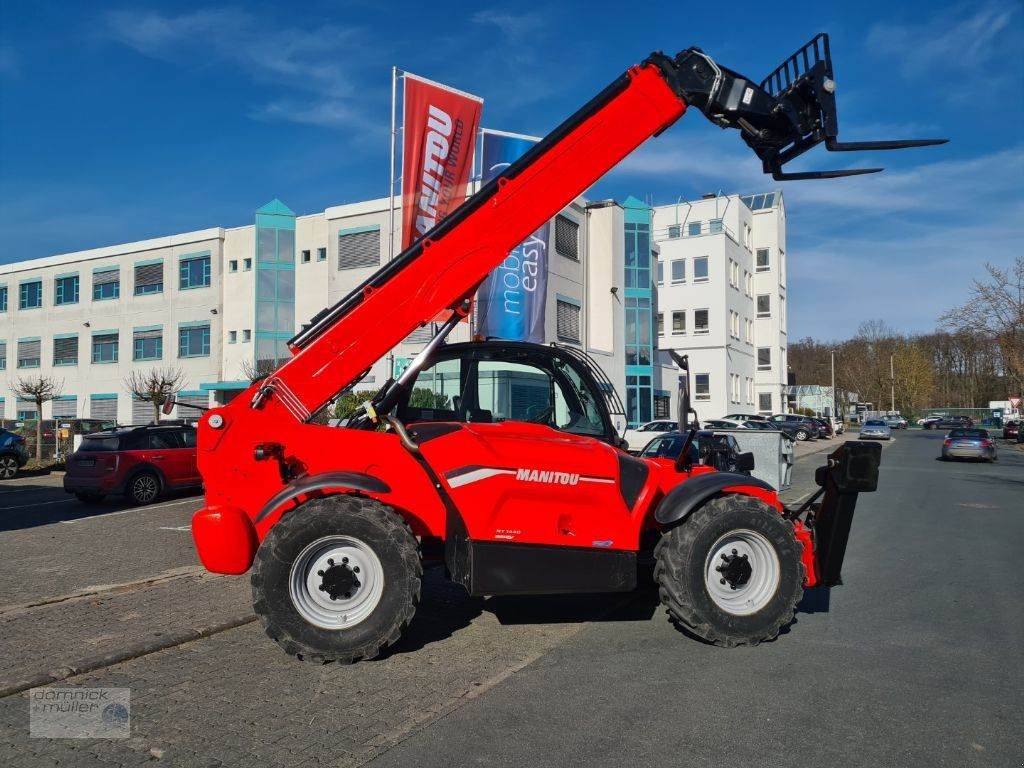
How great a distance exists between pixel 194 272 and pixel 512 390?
38329 mm

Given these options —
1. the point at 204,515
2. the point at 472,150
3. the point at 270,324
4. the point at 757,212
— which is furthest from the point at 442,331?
the point at 757,212

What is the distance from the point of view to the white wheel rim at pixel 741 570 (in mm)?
5680

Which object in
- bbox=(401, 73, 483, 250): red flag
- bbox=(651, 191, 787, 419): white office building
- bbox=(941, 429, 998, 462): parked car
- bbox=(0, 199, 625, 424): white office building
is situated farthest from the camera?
bbox=(651, 191, 787, 419): white office building

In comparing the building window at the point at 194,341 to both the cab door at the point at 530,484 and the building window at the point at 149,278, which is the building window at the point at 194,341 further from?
the cab door at the point at 530,484

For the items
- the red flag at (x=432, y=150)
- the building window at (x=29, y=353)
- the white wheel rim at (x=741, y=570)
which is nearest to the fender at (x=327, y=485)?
the white wheel rim at (x=741, y=570)

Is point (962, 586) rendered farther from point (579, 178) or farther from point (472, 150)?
point (472, 150)

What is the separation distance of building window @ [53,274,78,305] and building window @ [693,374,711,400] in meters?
38.2

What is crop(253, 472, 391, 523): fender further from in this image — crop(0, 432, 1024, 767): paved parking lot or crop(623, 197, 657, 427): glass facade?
crop(623, 197, 657, 427): glass facade

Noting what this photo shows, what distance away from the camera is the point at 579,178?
6.14m

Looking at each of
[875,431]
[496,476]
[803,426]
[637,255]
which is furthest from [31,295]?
[875,431]

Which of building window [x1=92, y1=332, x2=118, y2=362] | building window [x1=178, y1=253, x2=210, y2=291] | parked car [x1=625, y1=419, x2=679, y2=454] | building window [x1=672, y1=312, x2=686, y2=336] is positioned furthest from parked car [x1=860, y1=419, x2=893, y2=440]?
building window [x1=92, y1=332, x2=118, y2=362]

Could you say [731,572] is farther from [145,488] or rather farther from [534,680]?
[145,488]

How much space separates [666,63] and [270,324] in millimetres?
34956

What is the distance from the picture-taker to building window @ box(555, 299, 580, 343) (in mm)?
34000
